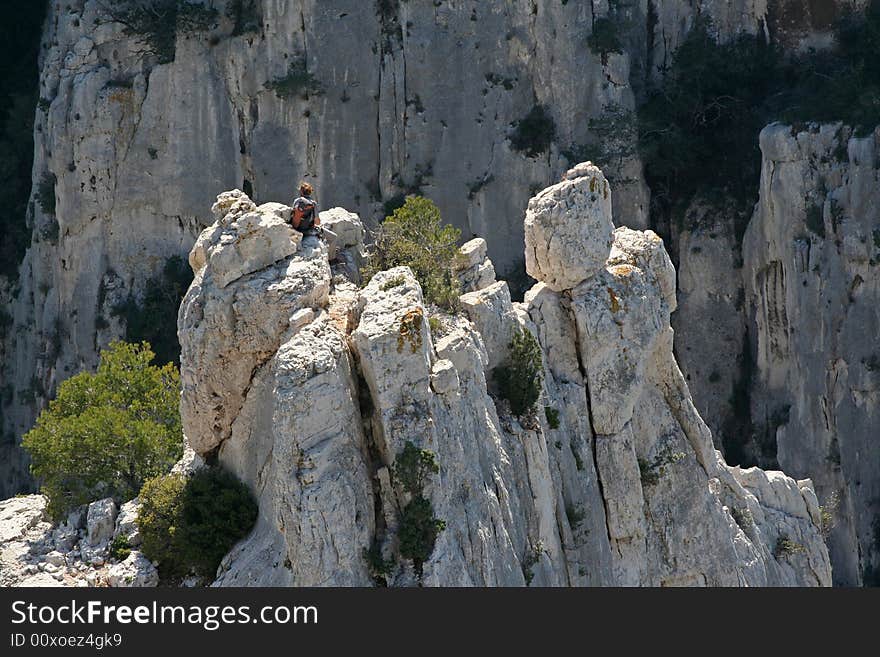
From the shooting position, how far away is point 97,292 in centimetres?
6669

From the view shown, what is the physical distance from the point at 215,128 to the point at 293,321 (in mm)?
37559

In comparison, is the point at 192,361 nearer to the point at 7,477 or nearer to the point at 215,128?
the point at 215,128

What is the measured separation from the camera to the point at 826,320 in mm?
57031

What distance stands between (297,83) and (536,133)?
27.9 ft

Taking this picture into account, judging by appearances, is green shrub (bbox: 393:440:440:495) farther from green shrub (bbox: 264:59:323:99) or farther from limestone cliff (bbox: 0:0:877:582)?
green shrub (bbox: 264:59:323:99)

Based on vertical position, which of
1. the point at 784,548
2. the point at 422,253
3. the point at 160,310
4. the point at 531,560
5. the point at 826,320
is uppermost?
the point at 160,310

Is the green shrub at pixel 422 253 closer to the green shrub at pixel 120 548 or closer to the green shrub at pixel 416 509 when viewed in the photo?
the green shrub at pixel 416 509

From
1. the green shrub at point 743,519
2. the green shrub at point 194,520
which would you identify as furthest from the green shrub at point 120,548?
the green shrub at point 743,519

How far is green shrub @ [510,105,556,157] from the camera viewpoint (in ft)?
205

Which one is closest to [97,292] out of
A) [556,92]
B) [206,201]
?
[206,201]

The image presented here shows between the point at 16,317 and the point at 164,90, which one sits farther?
the point at 16,317

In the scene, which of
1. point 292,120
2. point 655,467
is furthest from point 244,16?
point 655,467

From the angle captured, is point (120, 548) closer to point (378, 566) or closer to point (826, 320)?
point (378, 566)

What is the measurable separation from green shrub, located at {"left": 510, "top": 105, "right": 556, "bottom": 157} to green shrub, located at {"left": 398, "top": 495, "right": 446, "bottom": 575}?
3505 centimetres
